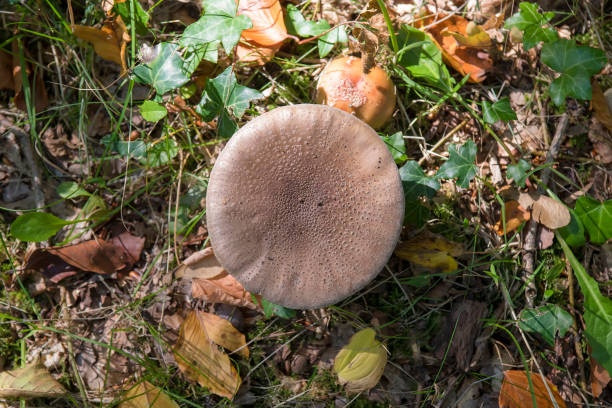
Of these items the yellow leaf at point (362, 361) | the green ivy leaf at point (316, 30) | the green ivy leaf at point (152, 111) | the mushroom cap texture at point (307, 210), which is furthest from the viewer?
the green ivy leaf at point (316, 30)

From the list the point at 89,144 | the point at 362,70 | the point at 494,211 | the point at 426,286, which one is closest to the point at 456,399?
the point at 426,286

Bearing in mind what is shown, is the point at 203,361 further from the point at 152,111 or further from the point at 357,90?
the point at 357,90

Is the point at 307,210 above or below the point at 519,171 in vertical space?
above

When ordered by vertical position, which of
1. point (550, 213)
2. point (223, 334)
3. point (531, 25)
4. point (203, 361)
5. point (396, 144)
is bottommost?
point (203, 361)

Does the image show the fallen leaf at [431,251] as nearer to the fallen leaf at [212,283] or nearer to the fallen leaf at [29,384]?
the fallen leaf at [212,283]

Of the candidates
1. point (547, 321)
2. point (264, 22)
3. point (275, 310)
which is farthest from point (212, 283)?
point (547, 321)

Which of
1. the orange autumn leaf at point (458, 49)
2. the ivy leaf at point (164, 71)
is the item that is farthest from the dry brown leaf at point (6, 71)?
the orange autumn leaf at point (458, 49)

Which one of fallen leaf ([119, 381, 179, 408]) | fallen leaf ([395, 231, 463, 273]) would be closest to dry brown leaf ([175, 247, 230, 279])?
fallen leaf ([119, 381, 179, 408])

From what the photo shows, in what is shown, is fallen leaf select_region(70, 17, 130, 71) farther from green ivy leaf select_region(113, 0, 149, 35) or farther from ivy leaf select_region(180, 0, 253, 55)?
ivy leaf select_region(180, 0, 253, 55)
